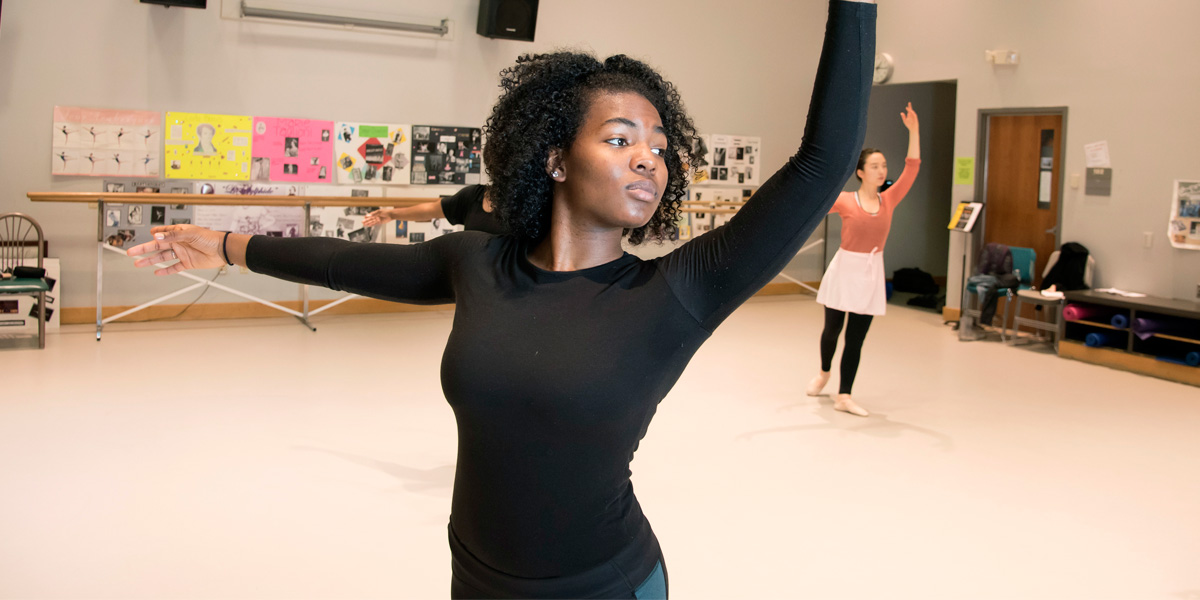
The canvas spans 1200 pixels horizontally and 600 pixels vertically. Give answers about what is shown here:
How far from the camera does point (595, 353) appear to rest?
1085 mm

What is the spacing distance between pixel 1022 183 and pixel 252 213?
22.6 ft

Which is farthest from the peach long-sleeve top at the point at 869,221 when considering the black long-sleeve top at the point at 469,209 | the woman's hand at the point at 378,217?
the woman's hand at the point at 378,217

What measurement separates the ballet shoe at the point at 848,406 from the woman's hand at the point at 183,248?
4.10 metres

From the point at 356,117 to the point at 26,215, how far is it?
2.63 m

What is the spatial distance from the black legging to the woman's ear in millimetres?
3938

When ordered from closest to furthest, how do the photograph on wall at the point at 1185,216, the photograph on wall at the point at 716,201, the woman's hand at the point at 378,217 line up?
the woman's hand at the point at 378,217, the photograph on wall at the point at 1185,216, the photograph on wall at the point at 716,201

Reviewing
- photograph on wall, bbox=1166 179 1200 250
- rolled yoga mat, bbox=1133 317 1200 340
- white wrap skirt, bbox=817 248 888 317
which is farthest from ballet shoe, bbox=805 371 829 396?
photograph on wall, bbox=1166 179 1200 250

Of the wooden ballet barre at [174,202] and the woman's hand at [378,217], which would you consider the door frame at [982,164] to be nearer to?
the wooden ballet barre at [174,202]

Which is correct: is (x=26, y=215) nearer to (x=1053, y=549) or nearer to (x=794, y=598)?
(x=794, y=598)

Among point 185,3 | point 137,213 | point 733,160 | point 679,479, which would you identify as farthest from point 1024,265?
point 137,213

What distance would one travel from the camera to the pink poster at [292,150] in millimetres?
7461

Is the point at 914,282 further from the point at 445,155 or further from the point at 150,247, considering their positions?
the point at 150,247

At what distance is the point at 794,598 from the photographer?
2807 mm

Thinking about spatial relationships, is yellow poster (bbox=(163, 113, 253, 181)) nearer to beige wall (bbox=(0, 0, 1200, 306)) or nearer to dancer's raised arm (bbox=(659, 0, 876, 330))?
beige wall (bbox=(0, 0, 1200, 306))
